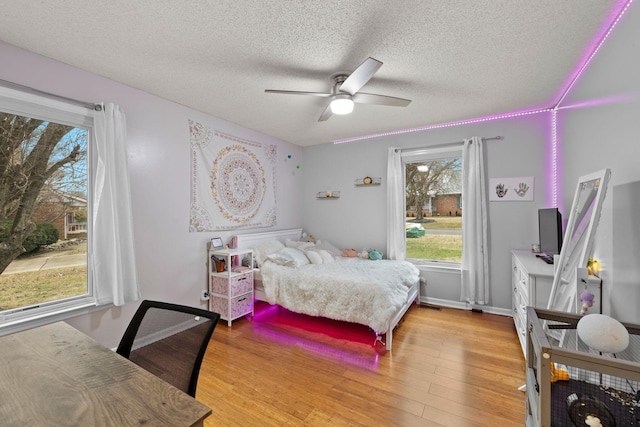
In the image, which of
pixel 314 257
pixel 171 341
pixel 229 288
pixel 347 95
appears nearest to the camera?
pixel 171 341

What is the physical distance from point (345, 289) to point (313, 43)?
2.24 metres

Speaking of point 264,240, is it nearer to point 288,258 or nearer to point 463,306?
point 288,258

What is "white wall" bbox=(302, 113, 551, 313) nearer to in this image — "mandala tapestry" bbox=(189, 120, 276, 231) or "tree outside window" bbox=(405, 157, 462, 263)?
"tree outside window" bbox=(405, 157, 462, 263)

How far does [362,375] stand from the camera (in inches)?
86.3

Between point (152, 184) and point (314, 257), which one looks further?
point (314, 257)

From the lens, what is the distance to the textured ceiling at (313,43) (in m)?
1.60

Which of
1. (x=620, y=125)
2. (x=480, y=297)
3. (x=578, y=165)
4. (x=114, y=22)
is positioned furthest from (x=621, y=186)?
(x=114, y=22)

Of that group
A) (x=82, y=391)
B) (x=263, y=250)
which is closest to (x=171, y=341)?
(x=82, y=391)

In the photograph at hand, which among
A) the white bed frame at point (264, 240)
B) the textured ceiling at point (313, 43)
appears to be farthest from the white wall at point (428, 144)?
the textured ceiling at point (313, 43)

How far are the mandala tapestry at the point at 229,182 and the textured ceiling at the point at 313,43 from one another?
624 mm

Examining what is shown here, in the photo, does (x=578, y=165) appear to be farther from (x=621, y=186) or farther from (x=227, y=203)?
(x=227, y=203)

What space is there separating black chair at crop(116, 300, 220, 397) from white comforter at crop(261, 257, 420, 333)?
1.83m

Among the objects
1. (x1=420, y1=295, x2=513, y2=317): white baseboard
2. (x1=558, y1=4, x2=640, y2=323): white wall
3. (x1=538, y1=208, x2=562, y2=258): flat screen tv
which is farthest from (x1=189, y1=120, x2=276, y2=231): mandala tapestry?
(x1=558, y1=4, x2=640, y2=323): white wall

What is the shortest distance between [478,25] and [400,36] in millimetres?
490
